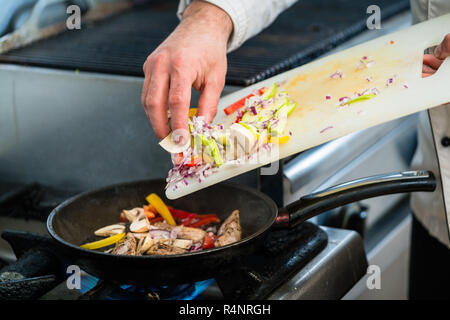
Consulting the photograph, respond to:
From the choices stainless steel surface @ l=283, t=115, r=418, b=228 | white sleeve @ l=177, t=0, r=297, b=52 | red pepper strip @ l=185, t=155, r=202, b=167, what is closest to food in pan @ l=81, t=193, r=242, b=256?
red pepper strip @ l=185, t=155, r=202, b=167

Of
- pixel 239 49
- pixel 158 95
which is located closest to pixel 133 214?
pixel 158 95

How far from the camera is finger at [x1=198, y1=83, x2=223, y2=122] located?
1.01 m

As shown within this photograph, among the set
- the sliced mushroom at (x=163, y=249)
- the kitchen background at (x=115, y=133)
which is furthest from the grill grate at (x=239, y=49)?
the sliced mushroom at (x=163, y=249)

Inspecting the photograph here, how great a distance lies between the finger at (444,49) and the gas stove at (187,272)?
0.39 metres

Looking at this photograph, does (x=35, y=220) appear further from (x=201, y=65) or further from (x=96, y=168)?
(x=201, y=65)

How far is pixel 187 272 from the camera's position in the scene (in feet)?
2.82

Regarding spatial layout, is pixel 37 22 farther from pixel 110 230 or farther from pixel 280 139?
pixel 280 139

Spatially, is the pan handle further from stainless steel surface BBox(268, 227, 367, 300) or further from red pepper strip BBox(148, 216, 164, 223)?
red pepper strip BBox(148, 216, 164, 223)

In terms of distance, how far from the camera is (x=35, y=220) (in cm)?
130

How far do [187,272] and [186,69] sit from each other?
0.34 metres

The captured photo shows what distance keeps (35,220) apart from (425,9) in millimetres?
977

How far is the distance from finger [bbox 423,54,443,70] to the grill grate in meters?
0.35
